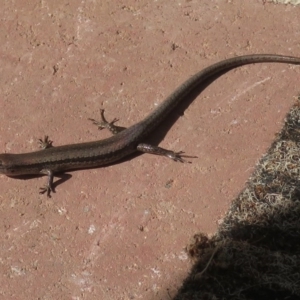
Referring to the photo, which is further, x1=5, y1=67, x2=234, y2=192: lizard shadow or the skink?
x1=5, y1=67, x2=234, y2=192: lizard shadow

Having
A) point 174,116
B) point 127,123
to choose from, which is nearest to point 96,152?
point 127,123

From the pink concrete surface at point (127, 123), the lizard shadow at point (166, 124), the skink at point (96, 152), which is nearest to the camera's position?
the pink concrete surface at point (127, 123)

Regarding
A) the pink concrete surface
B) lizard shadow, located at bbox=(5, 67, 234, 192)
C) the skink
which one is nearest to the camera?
the pink concrete surface

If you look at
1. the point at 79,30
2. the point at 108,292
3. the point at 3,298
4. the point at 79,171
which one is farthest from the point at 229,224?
the point at 79,30

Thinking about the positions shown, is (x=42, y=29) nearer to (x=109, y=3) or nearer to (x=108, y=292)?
(x=109, y=3)

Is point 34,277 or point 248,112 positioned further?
point 248,112

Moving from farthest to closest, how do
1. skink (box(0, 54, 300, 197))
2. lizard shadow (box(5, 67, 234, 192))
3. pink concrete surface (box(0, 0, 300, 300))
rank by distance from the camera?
lizard shadow (box(5, 67, 234, 192)) → skink (box(0, 54, 300, 197)) → pink concrete surface (box(0, 0, 300, 300))
